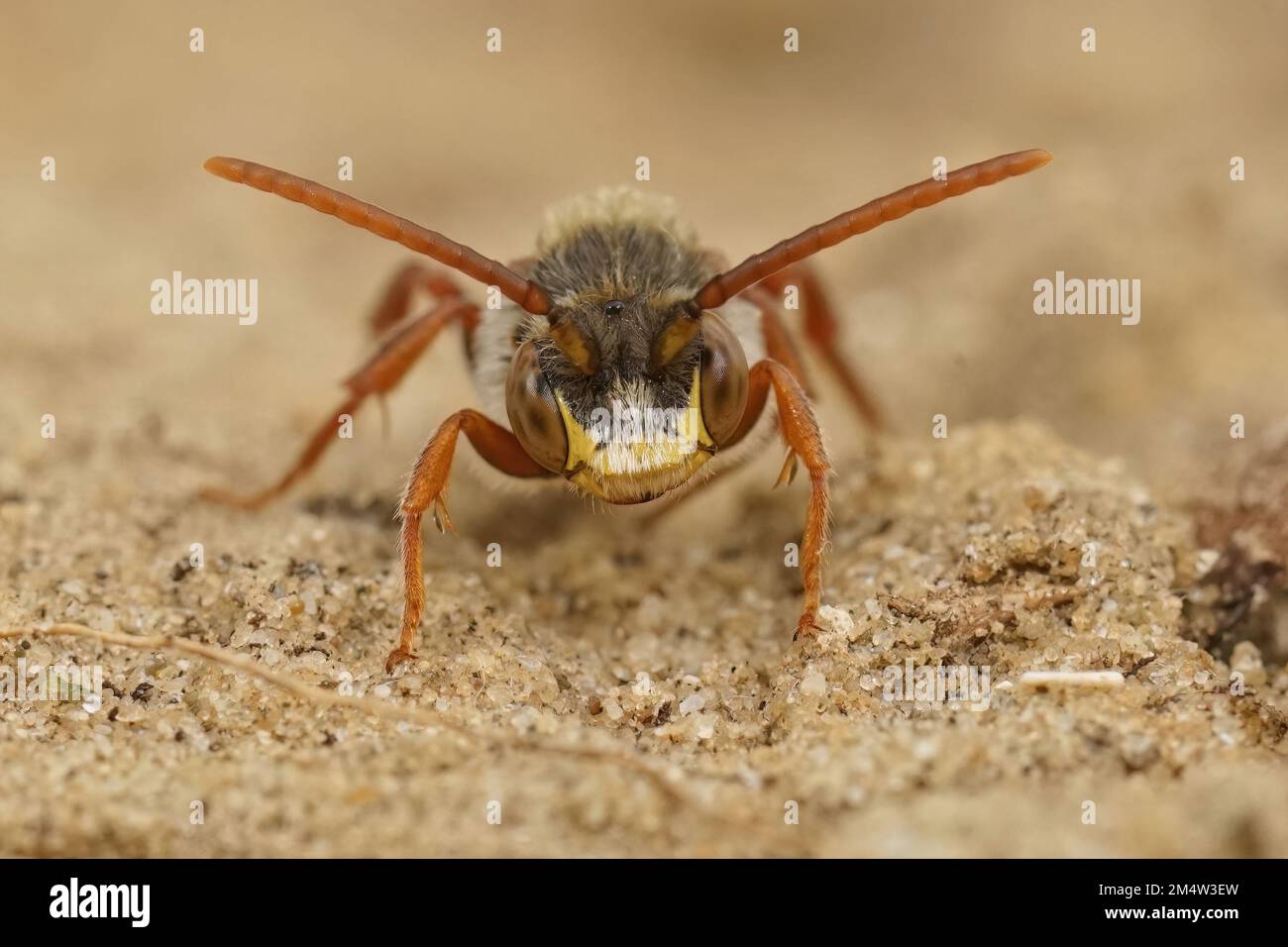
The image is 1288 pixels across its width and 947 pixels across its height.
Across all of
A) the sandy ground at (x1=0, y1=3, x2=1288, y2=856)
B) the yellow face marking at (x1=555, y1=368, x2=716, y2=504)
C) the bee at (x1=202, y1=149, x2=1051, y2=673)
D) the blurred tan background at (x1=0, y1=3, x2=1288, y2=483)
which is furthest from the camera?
the blurred tan background at (x1=0, y1=3, x2=1288, y2=483)

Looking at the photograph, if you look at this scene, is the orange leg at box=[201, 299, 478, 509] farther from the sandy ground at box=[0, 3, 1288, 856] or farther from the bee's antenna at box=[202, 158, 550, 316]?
the bee's antenna at box=[202, 158, 550, 316]

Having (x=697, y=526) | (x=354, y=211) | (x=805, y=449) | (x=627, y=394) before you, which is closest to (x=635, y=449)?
(x=627, y=394)

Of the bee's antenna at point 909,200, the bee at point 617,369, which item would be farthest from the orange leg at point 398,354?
the bee's antenna at point 909,200

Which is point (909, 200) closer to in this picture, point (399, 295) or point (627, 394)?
point (627, 394)

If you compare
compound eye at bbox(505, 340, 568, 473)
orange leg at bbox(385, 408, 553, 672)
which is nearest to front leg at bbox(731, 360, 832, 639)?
compound eye at bbox(505, 340, 568, 473)

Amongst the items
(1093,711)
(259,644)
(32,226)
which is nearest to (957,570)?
(1093,711)
